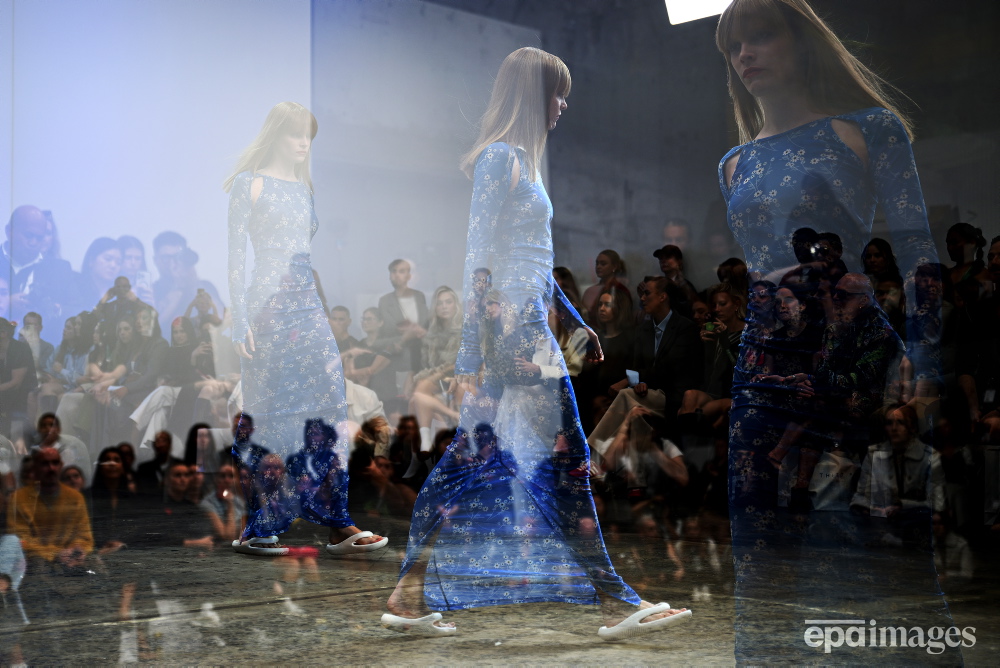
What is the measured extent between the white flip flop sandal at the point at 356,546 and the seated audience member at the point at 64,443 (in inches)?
29.5

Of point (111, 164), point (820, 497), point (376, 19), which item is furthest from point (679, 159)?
point (111, 164)

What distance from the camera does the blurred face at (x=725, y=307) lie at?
177 cm

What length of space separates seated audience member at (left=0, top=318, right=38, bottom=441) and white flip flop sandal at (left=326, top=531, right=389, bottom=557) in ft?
2.96

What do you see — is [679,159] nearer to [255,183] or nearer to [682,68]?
[682,68]

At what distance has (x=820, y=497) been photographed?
127 centimetres

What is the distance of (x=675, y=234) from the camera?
1.88m

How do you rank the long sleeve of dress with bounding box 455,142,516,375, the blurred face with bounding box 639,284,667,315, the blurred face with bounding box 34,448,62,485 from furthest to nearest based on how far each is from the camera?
the blurred face with bounding box 34,448,62,485 → the blurred face with bounding box 639,284,667,315 → the long sleeve of dress with bounding box 455,142,516,375

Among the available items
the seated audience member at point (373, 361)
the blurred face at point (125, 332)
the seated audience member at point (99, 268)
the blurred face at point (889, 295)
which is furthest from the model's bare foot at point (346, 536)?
the blurred face at point (889, 295)

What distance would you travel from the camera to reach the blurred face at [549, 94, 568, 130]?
1839 millimetres

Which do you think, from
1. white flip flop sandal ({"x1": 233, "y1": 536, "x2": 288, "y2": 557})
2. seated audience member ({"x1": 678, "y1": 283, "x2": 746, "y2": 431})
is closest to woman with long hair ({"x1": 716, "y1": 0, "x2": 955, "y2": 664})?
seated audience member ({"x1": 678, "y1": 283, "x2": 746, "y2": 431})

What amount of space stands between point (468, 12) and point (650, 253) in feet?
2.03

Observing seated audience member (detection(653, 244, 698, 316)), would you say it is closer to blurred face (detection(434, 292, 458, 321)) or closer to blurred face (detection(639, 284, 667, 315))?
blurred face (detection(639, 284, 667, 315))

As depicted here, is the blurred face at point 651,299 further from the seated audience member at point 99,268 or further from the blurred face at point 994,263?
the seated audience member at point 99,268

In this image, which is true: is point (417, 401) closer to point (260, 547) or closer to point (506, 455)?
point (506, 455)
